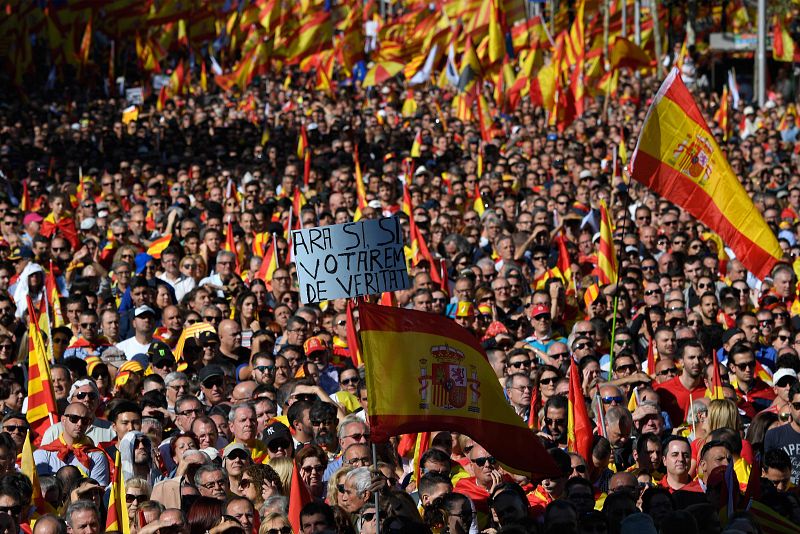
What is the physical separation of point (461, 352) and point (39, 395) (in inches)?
132

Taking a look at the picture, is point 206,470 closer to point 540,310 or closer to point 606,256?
point 540,310

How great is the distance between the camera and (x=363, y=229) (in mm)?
8484

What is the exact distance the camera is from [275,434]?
9062 millimetres

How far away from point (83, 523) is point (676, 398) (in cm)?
443

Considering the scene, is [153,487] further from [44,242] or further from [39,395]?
[44,242]

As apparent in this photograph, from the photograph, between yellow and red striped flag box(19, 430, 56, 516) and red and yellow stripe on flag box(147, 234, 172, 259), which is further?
red and yellow stripe on flag box(147, 234, 172, 259)

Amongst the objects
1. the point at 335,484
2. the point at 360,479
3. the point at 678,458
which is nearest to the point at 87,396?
the point at 335,484

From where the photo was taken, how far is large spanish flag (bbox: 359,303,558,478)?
7656 millimetres

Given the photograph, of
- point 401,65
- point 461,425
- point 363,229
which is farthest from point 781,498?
point 401,65

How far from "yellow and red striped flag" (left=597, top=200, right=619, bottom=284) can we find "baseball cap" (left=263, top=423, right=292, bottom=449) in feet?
17.1

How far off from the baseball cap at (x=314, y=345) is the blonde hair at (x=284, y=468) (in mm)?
2704

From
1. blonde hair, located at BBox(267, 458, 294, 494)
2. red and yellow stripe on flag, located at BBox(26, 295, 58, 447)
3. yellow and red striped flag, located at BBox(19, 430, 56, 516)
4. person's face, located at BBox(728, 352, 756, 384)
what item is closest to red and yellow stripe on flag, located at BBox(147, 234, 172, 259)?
red and yellow stripe on flag, located at BBox(26, 295, 58, 447)

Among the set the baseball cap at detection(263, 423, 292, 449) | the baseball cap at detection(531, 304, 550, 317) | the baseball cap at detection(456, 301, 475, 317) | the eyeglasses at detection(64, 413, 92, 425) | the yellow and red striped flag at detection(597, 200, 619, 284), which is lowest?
the baseball cap at detection(263, 423, 292, 449)

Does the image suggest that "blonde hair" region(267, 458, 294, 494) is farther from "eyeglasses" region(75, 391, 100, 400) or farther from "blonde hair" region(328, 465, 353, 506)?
"eyeglasses" region(75, 391, 100, 400)
